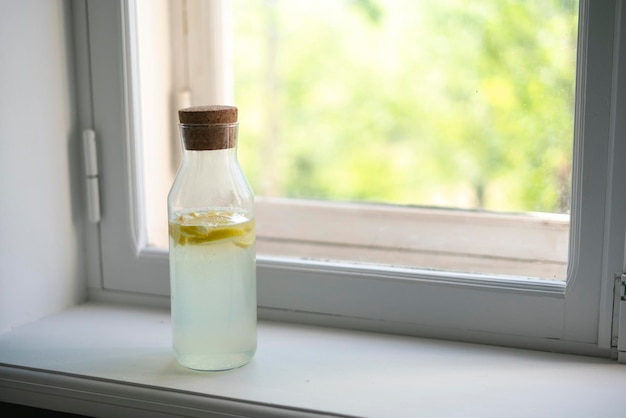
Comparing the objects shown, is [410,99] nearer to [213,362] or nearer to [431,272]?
[431,272]

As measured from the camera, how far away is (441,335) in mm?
943

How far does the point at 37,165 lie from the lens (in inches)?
39.3

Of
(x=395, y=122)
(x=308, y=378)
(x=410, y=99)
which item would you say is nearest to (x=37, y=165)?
(x=308, y=378)

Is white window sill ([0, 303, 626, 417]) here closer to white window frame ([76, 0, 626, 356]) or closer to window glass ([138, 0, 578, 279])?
white window frame ([76, 0, 626, 356])

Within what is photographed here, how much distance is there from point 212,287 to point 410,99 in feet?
7.57

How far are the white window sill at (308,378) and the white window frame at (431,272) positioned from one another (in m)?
0.03

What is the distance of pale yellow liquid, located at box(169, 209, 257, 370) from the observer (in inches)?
32.4

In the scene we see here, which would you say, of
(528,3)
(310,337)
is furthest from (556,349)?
(528,3)

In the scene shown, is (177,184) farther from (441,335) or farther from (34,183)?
(441,335)

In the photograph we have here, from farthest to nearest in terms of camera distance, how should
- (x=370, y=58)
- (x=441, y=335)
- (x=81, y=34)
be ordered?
(x=370, y=58) < (x=81, y=34) < (x=441, y=335)

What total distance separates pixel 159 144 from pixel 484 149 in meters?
1.86

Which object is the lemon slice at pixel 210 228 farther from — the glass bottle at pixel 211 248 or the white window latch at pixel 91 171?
the white window latch at pixel 91 171

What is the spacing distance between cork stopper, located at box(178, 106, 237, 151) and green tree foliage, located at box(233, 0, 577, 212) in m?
0.43

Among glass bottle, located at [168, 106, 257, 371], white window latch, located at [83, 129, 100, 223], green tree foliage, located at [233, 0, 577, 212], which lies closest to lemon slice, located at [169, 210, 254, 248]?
glass bottle, located at [168, 106, 257, 371]
